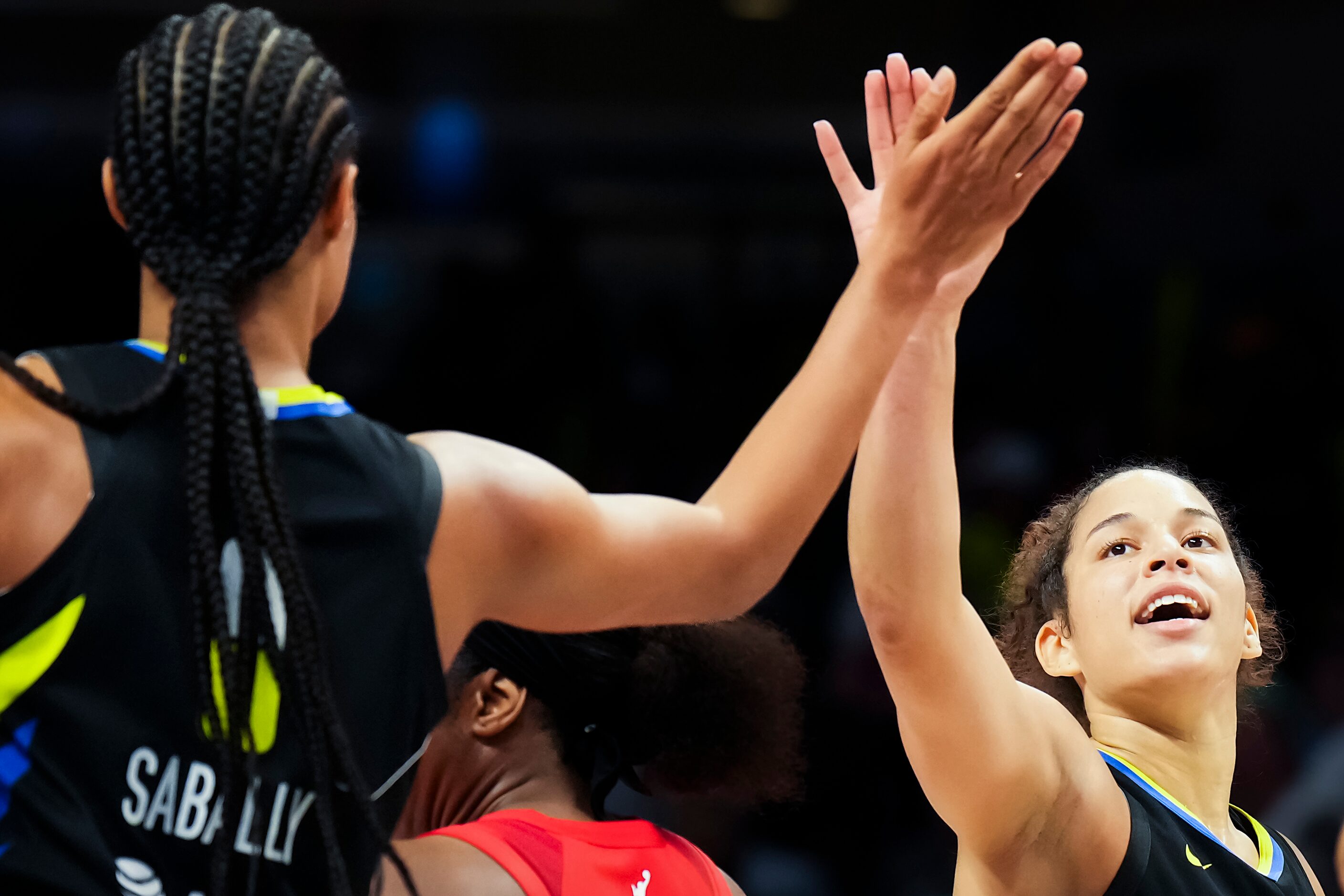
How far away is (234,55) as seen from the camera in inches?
46.2

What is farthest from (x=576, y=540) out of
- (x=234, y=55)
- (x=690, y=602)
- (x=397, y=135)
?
(x=397, y=135)

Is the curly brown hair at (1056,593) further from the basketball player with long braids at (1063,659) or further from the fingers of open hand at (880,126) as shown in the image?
the fingers of open hand at (880,126)

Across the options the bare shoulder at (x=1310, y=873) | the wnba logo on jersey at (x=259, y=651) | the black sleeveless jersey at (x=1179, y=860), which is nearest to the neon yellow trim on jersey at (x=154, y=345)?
the wnba logo on jersey at (x=259, y=651)

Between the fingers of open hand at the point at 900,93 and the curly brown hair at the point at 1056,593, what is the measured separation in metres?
0.87

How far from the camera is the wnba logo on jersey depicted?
1140mm

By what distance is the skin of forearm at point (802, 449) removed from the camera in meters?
1.36

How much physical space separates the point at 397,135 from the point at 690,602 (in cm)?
468

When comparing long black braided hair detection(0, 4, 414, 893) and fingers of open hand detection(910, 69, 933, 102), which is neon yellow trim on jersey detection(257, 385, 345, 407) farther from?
fingers of open hand detection(910, 69, 933, 102)

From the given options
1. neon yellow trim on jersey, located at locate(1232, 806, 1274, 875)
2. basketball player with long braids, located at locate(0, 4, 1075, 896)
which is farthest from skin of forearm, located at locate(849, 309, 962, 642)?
neon yellow trim on jersey, located at locate(1232, 806, 1274, 875)

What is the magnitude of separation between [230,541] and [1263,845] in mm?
1705

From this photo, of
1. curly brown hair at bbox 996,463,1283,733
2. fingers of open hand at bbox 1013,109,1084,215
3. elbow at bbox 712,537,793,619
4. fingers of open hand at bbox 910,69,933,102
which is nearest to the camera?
elbow at bbox 712,537,793,619

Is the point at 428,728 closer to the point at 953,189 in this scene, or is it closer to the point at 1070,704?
the point at 953,189

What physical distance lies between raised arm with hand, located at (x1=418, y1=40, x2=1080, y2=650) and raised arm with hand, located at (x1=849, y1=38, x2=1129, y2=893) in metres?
0.30

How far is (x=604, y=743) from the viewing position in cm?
226
